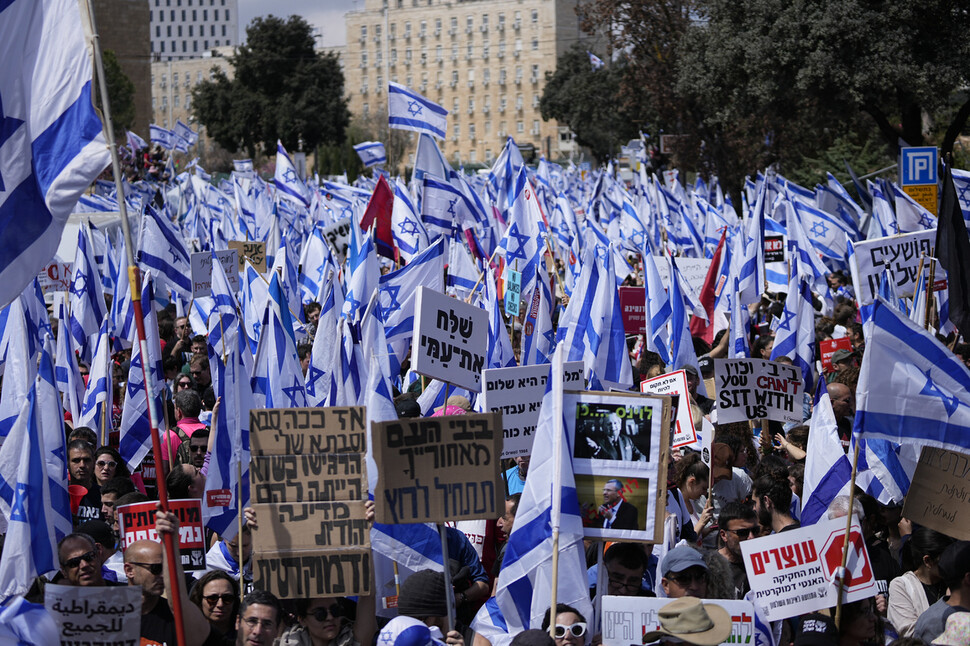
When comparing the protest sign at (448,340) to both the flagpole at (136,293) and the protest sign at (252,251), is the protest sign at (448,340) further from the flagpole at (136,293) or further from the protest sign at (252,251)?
the protest sign at (252,251)

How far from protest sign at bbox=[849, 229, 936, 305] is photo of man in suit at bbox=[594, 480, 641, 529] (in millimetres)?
6101

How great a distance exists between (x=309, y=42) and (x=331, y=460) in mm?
72952

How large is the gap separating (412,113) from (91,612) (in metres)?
14.0

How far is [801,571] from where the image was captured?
215 inches

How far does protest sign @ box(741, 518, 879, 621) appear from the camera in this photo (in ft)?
17.8

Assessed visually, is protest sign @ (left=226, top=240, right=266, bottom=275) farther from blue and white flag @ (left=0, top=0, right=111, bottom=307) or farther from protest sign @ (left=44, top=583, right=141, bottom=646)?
protest sign @ (left=44, top=583, right=141, bottom=646)

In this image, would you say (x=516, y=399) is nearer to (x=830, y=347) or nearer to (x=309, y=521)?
(x=309, y=521)

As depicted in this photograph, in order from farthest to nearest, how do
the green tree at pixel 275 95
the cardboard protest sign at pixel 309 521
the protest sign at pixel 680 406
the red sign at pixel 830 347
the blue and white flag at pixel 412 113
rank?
1. the green tree at pixel 275 95
2. the blue and white flag at pixel 412 113
3. the red sign at pixel 830 347
4. the protest sign at pixel 680 406
5. the cardboard protest sign at pixel 309 521

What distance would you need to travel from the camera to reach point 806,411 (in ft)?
32.0

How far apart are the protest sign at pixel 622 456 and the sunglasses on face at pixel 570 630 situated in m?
0.44

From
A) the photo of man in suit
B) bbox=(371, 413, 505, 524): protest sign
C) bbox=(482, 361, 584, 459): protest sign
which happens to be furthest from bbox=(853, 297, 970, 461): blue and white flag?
bbox=(482, 361, 584, 459): protest sign

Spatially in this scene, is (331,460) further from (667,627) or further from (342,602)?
A: (667,627)

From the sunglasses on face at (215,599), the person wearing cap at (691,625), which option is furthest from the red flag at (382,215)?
the person wearing cap at (691,625)

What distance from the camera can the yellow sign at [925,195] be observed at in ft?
50.9
